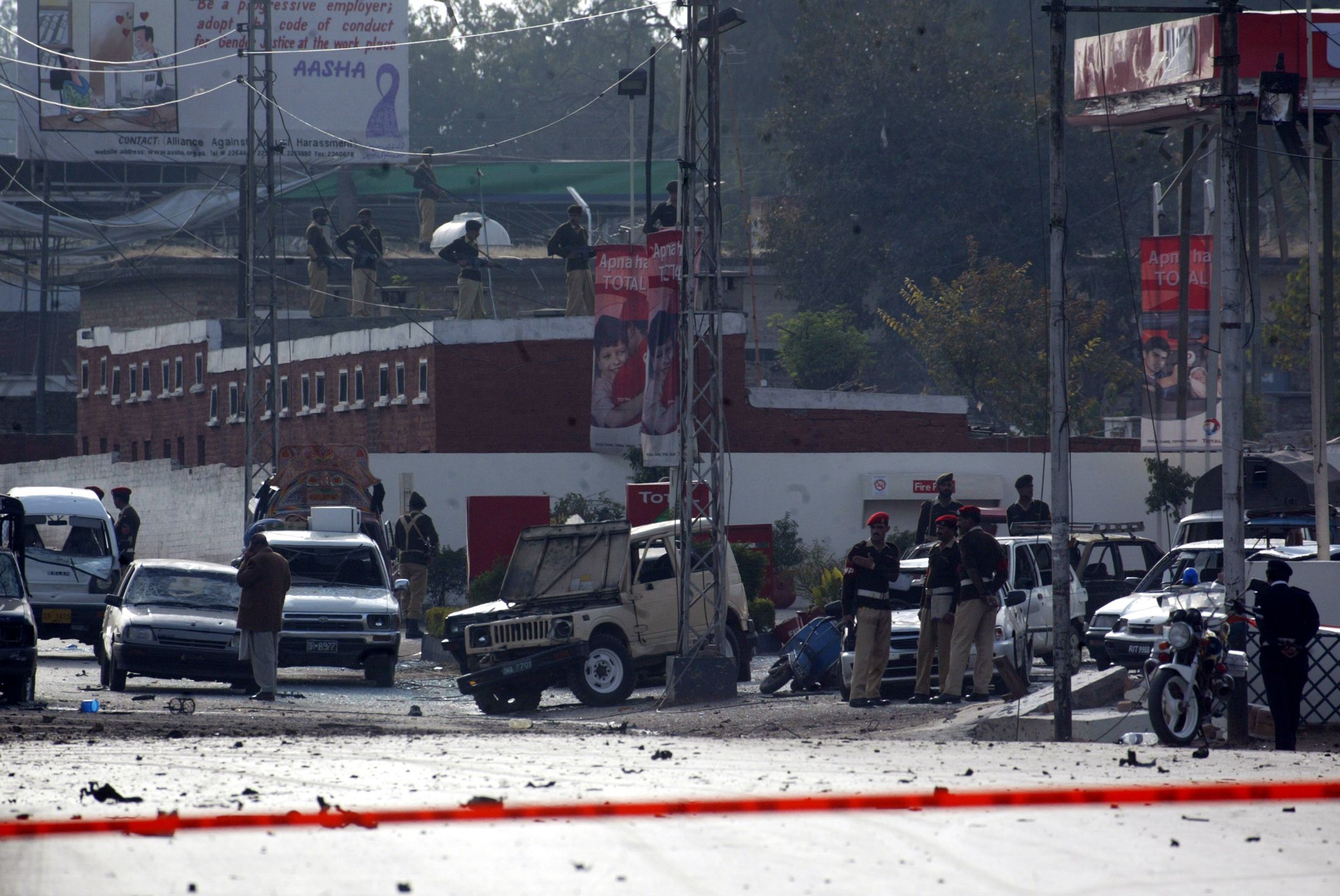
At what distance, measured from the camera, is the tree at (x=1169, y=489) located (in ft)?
127

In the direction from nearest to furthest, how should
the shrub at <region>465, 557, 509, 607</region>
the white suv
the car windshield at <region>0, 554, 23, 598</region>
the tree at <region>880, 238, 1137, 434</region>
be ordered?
the car windshield at <region>0, 554, 23, 598</region> < the white suv < the shrub at <region>465, 557, 509, 607</region> < the tree at <region>880, 238, 1137, 434</region>

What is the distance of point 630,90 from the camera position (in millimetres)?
42969

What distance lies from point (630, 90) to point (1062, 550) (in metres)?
29.1

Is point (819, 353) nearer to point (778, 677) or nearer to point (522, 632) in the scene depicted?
point (778, 677)

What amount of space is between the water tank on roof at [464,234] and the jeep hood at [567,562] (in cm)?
2791

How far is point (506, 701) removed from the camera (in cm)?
1994

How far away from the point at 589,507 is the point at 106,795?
27.7m

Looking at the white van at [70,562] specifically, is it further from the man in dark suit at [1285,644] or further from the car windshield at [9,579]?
the man in dark suit at [1285,644]

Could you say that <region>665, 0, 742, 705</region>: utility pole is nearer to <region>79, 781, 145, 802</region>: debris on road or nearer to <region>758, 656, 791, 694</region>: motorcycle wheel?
<region>758, 656, 791, 694</region>: motorcycle wheel

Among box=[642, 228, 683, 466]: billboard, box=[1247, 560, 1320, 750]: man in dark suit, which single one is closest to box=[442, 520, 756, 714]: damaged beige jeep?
box=[642, 228, 683, 466]: billboard

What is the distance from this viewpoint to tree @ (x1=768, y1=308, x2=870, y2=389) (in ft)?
163

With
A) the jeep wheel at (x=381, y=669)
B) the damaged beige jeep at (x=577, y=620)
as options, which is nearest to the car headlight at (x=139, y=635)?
the jeep wheel at (x=381, y=669)

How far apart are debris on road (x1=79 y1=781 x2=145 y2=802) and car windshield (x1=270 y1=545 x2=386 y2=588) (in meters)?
13.1

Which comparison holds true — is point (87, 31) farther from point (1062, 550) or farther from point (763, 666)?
point (1062, 550)
